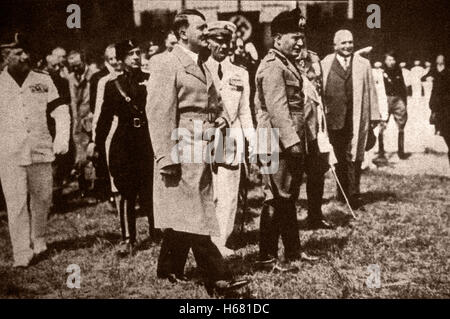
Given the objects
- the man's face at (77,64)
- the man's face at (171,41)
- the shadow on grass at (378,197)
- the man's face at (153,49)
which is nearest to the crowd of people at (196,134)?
the shadow on grass at (378,197)

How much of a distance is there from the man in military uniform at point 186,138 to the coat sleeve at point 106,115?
1.34 m

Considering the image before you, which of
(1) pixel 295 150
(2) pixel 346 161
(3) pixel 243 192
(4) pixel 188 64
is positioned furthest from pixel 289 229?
(2) pixel 346 161

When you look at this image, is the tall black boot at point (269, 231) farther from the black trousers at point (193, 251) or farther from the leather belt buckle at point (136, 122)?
the leather belt buckle at point (136, 122)

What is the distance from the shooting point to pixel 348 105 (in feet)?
23.0

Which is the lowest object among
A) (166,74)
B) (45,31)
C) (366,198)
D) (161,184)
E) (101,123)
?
(366,198)

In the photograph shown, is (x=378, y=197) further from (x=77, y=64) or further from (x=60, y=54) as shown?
(x=60, y=54)

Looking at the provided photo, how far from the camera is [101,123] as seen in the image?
17.7 ft

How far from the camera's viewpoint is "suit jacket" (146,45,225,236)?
13.3 feet

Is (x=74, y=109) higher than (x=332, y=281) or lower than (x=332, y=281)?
higher

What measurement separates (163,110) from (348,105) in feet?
11.5

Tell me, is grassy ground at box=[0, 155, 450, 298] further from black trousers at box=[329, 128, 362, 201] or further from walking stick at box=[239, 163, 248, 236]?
black trousers at box=[329, 128, 362, 201]

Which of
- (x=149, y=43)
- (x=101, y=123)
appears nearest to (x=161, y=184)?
(x=101, y=123)
